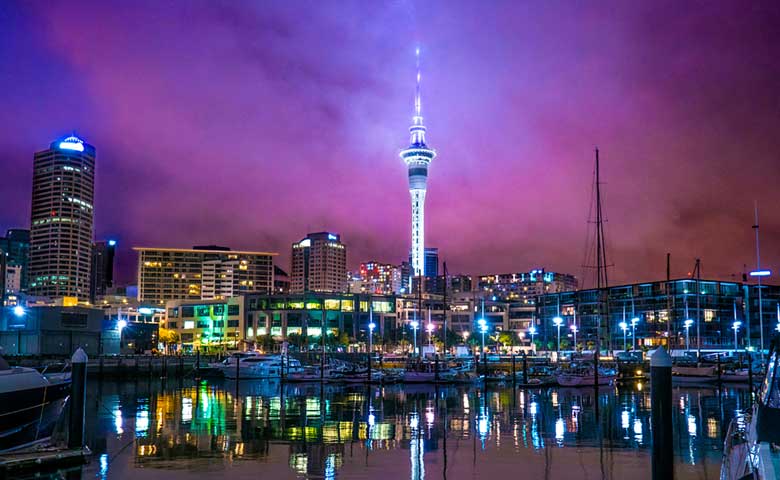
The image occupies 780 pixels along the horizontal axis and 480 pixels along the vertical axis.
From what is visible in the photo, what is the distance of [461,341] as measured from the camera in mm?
188625

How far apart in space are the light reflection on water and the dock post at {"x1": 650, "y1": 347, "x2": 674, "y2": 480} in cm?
762

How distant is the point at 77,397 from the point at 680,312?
14930cm

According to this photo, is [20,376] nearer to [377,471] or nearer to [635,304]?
[377,471]

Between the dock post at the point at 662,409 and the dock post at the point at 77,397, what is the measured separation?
18.4 m

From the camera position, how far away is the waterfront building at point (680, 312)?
157500 mm

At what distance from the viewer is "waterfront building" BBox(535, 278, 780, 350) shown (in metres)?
158

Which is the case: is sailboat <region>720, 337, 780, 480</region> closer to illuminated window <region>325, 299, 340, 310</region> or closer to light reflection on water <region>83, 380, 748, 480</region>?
light reflection on water <region>83, 380, 748, 480</region>

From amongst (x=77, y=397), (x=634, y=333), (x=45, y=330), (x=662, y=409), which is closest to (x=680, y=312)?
(x=634, y=333)

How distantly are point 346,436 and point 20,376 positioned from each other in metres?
14.2

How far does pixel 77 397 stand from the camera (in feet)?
86.7

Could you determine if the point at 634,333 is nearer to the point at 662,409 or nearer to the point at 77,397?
the point at 77,397

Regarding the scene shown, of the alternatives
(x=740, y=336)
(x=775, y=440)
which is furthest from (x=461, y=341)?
(x=775, y=440)

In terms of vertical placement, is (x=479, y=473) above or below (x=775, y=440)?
below

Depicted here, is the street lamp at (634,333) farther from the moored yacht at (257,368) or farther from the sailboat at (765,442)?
the sailboat at (765,442)
